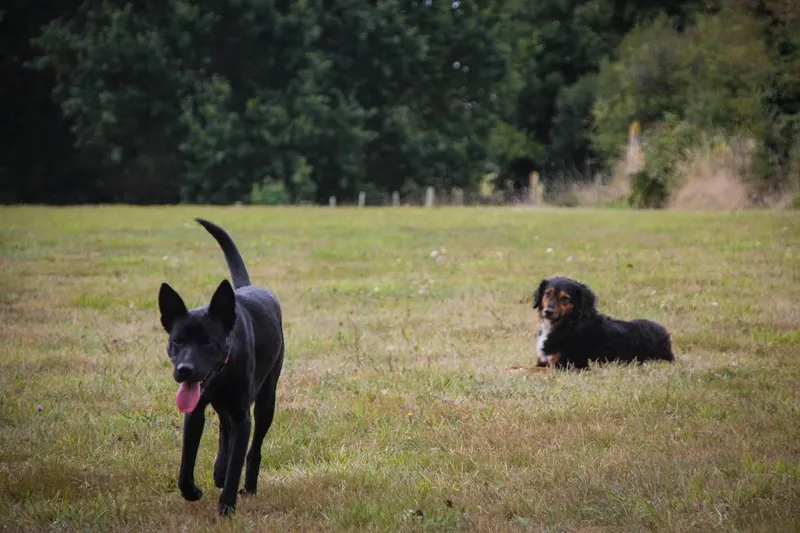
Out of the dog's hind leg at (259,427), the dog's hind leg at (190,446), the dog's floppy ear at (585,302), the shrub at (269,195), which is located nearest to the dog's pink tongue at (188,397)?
the dog's hind leg at (190,446)

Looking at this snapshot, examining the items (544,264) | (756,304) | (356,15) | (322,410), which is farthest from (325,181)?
(322,410)

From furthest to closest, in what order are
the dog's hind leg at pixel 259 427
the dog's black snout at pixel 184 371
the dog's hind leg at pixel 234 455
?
the dog's hind leg at pixel 259 427 → the dog's hind leg at pixel 234 455 → the dog's black snout at pixel 184 371

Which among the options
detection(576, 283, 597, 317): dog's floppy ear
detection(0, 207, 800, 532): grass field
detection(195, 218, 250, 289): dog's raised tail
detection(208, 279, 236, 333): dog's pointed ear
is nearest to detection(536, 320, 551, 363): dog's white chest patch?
detection(0, 207, 800, 532): grass field

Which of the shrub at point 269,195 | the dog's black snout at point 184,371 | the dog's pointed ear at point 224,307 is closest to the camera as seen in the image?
the dog's black snout at point 184,371

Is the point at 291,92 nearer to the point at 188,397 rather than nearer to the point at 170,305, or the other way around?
the point at 170,305

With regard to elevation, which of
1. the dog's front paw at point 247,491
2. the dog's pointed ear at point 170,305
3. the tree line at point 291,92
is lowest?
the dog's front paw at point 247,491

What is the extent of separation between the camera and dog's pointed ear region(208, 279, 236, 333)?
393 cm

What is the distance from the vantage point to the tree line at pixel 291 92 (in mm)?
41875

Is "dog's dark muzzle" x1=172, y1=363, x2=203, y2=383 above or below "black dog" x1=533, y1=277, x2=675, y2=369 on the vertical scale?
above

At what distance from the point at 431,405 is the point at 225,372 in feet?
7.61

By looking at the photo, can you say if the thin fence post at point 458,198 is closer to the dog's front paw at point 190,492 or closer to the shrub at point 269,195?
the shrub at point 269,195

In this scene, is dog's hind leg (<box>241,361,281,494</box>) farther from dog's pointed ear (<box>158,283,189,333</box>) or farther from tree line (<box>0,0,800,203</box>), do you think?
tree line (<box>0,0,800,203</box>)

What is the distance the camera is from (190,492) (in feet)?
13.8

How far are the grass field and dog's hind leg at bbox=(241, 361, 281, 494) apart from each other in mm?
96
